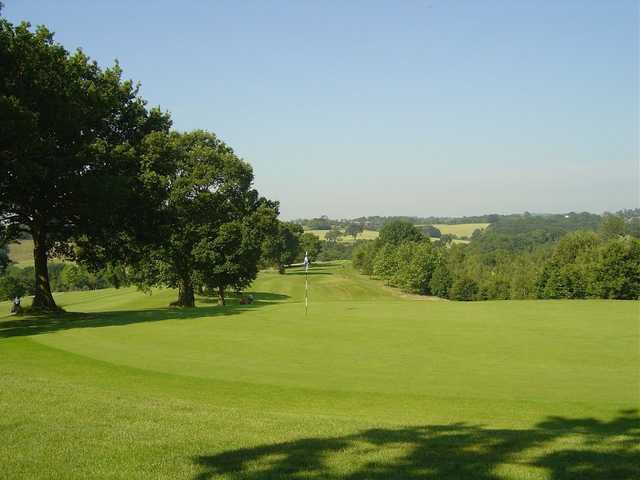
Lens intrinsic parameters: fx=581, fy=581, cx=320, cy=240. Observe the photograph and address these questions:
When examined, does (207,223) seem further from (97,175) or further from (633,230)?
(633,230)

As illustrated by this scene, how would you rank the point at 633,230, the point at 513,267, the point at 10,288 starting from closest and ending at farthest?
the point at 10,288
the point at 513,267
the point at 633,230

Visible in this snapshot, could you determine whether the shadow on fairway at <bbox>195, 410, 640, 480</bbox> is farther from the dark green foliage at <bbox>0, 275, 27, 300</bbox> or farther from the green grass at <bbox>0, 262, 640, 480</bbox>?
the dark green foliage at <bbox>0, 275, 27, 300</bbox>

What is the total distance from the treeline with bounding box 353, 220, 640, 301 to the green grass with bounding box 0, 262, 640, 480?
127 ft

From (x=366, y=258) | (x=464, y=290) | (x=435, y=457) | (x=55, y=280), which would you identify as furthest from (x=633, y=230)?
(x=435, y=457)

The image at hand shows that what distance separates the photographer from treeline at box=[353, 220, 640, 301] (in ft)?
201

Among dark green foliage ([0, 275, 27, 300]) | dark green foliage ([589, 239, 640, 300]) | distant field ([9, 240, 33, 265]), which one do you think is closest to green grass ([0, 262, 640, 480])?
dark green foliage ([589, 239, 640, 300])

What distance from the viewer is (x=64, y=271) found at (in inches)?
4921

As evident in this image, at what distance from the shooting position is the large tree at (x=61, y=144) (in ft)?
84.2

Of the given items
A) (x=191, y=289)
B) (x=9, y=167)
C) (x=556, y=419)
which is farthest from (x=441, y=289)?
(x=556, y=419)

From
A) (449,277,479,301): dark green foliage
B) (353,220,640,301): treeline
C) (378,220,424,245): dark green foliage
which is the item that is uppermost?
(378,220,424,245): dark green foliage

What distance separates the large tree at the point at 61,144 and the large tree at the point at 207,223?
8.57 meters

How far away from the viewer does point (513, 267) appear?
409 feet

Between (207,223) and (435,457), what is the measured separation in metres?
40.9

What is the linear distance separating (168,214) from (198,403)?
79.4 ft
